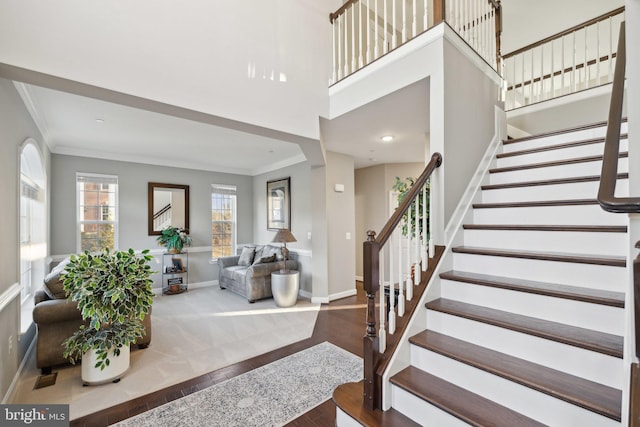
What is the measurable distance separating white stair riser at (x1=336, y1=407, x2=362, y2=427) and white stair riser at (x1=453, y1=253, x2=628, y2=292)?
1332 millimetres

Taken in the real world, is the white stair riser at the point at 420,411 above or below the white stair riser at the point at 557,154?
below

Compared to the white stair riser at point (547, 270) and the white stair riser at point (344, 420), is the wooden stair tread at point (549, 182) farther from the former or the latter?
the white stair riser at point (344, 420)

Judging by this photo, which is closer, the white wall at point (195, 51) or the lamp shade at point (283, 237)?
the white wall at point (195, 51)

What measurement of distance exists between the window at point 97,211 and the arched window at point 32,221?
743mm

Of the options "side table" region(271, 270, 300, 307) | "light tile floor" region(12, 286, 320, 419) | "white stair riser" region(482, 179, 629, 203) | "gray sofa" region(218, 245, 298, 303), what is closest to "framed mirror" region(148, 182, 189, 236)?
"gray sofa" region(218, 245, 298, 303)

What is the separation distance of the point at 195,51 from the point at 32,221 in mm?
3370

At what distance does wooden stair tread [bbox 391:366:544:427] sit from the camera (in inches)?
51.4

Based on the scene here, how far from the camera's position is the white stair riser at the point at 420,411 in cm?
140

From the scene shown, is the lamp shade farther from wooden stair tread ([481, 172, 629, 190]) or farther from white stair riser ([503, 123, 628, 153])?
white stair riser ([503, 123, 628, 153])

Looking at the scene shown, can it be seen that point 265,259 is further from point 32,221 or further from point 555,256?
point 555,256

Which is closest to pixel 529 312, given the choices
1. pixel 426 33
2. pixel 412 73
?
pixel 412 73

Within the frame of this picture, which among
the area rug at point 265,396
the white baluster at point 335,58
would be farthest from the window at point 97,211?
the white baluster at point 335,58

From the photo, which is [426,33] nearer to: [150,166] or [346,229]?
[346,229]

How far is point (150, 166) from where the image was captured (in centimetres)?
550
